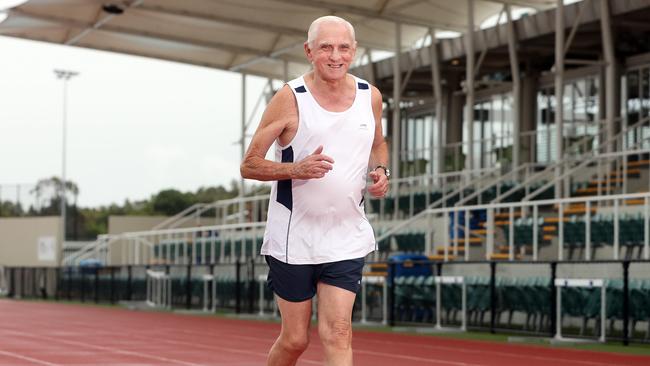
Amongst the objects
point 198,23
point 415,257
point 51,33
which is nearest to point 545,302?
point 415,257

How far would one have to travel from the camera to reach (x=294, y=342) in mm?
5969

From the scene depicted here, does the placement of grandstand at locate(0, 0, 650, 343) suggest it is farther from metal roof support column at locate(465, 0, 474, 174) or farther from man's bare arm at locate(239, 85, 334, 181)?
man's bare arm at locate(239, 85, 334, 181)

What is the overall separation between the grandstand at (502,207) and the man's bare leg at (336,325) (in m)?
11.6

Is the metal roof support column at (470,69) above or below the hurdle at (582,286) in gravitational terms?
above

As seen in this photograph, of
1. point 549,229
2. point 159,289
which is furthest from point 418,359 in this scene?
point 159,289

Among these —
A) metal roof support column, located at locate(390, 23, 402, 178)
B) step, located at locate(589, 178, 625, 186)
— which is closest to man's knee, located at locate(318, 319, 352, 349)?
step, located at locate(589, 178, 625, 186)

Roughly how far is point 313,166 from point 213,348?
11164 mm

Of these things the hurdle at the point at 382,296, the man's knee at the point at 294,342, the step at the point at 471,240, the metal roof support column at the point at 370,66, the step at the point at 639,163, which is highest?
the metal roof support column at the point at 370,66

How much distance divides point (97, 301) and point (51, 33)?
7.93 metres

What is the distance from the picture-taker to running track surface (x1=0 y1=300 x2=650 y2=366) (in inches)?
559

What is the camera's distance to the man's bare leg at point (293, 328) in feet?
19.4

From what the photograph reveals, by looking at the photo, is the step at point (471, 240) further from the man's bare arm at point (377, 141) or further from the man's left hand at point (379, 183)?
the man's left hand at point (379, 183)

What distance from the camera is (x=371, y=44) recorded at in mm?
40688

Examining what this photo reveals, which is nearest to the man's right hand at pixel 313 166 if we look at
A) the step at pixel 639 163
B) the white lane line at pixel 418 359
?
the white lane line at pixel 418 359
